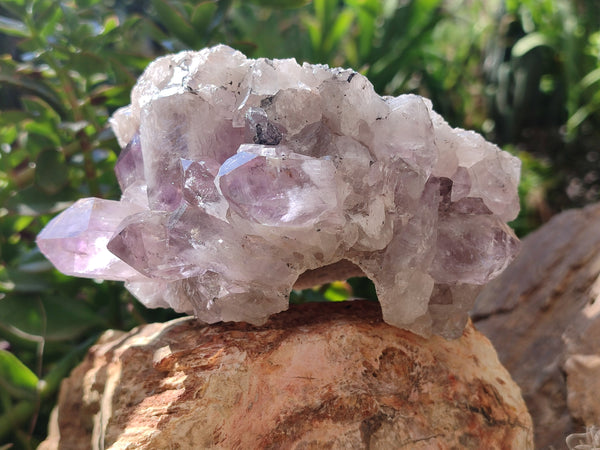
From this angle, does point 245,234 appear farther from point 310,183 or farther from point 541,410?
point 541,410

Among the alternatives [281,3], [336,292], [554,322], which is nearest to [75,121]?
[281,3]

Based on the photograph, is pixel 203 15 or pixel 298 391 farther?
pixel 203 15

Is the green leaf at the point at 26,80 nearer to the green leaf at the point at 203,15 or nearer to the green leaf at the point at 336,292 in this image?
the green leaf at the point at 203,15

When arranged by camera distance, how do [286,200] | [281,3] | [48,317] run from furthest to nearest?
[281,3] < [48,317] < [286,200]

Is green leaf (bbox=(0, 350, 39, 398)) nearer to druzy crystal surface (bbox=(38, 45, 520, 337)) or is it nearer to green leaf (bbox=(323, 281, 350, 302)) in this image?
druzy crystal surface (bbox=(38, 45, 520, 337))

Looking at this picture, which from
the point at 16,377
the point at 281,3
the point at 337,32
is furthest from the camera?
the point at 337,32

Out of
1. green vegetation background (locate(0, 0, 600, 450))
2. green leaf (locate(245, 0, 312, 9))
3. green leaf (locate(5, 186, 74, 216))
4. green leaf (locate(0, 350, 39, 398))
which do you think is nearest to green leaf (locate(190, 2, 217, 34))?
green vegetation background (locate(0, 0, 600, 450))

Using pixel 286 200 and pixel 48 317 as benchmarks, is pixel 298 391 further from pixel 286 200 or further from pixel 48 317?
pixel 48 317

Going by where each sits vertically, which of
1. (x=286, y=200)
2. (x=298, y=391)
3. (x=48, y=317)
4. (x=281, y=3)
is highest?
(x=286, y=200)

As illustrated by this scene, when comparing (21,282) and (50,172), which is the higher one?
(50,172)
